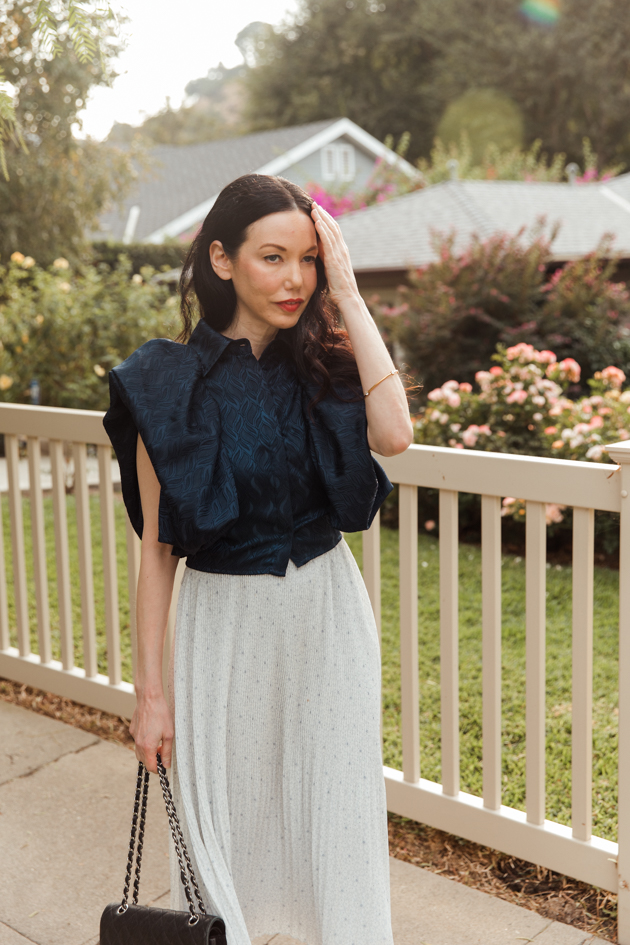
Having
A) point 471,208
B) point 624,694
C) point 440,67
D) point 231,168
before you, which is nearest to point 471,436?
point 624,694

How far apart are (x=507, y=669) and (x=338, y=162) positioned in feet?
80.7

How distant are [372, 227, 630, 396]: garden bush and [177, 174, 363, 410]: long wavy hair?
7.31 meters

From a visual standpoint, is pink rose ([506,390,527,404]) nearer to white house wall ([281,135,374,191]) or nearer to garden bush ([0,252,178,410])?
garden bush ([0,252,178,410])

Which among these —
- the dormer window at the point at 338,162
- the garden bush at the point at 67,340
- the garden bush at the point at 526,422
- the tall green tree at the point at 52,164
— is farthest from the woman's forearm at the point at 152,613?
the dormer window at the point at 338,162

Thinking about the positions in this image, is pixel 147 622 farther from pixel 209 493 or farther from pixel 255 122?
pixel 255 122

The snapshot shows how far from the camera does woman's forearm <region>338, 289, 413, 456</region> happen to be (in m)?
1.65

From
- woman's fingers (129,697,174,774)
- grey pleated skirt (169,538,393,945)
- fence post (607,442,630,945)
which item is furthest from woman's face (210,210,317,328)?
fence post (607,442,630,945)

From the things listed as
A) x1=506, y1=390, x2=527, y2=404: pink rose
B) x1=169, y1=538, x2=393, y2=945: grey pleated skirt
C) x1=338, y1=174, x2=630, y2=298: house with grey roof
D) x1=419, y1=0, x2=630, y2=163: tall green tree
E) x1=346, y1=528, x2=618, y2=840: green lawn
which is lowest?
x1=346, y1=528, x2=618, y2=840: green lawn

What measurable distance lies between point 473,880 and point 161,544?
152 cm

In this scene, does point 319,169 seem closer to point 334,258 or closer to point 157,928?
point 334,258

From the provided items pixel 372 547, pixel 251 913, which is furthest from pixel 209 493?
pixel 372 547

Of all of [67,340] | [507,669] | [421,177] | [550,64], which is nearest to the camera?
[507,669]

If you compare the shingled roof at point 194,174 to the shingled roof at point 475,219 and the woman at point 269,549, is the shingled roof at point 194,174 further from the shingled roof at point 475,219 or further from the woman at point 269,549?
the woman at point 269,549

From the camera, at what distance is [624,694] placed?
2.16 metres
